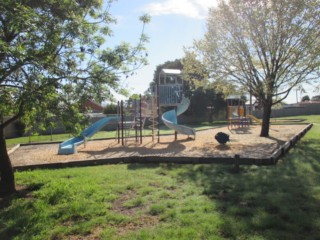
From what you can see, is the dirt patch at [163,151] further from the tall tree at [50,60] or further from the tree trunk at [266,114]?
the tall tree at [50,60]

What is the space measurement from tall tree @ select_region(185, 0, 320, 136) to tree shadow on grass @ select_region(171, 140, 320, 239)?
715 cm

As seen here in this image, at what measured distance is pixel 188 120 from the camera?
3953cm

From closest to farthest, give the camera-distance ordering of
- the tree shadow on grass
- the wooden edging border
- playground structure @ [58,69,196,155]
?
the tree shadow on grass, the wooden edging border, playground structure @ [58,69,196,155]

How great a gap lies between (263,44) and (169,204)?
38.4ft

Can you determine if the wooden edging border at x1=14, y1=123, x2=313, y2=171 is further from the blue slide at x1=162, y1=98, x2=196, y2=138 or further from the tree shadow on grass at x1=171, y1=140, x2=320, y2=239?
the blue slide at x1=162, y1=98, x2=196, y2=138

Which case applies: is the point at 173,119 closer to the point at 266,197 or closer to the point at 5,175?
the point at 5,175

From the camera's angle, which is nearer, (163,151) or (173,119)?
(163,151)

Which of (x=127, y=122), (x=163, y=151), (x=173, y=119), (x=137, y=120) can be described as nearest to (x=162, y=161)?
(x=163, y=151)

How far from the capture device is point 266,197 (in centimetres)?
606

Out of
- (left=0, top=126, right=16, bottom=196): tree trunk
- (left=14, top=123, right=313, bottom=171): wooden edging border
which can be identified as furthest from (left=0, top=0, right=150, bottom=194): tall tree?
(left=14, top=123, right=313, bottom=171): wooden edging border

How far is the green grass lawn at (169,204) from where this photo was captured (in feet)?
15.8

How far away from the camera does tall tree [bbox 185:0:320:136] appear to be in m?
14.6

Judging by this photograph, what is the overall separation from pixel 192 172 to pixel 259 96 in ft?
32.2

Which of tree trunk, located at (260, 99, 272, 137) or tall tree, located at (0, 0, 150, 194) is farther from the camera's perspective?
tree trunk, located at (260, 99, 272, 137)
